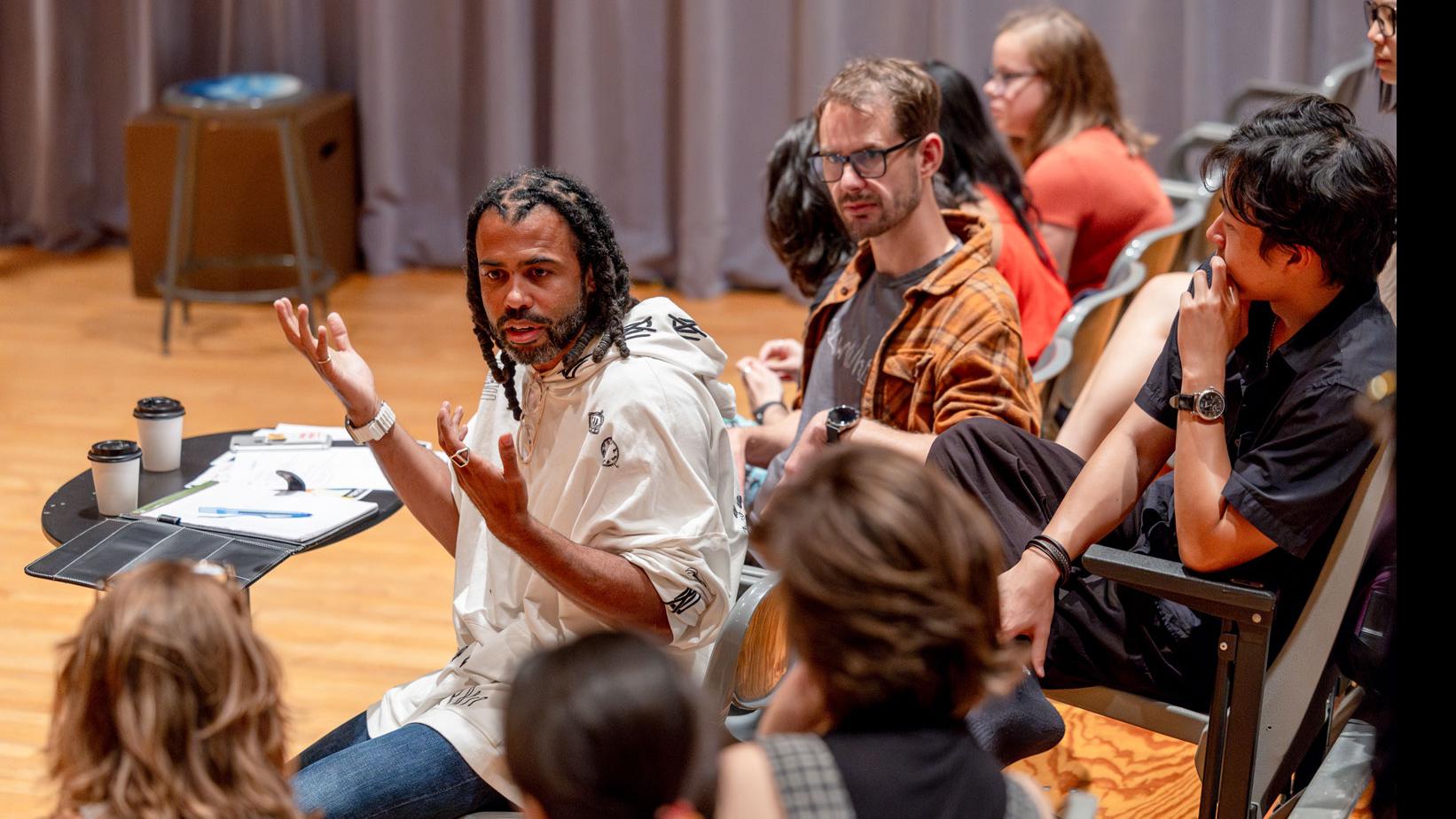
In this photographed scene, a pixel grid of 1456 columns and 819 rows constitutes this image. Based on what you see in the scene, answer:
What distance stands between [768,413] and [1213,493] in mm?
1162

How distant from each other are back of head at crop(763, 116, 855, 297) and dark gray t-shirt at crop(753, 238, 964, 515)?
275mm

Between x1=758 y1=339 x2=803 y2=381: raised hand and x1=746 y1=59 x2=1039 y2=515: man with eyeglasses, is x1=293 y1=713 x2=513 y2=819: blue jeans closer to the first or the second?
x1=746 y1=59 x2=1039 y2=515: man with eyeglasses

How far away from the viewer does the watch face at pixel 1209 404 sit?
81.3 inches

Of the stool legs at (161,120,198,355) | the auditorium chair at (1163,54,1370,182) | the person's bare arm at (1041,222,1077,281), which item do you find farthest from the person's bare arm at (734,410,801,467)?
the stool legs at (161,120,198,355)

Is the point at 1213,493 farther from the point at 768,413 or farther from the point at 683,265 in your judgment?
the point at 683,265

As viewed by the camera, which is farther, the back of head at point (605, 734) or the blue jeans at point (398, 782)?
the blue jeans at point (398, 782)

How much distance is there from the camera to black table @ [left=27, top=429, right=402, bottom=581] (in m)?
2.31

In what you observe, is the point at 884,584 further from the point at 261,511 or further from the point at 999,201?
the point at 999,201

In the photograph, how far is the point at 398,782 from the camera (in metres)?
1.93

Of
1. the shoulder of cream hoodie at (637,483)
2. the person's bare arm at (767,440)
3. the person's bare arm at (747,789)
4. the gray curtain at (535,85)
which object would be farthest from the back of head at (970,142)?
the gray curtain at (535,85)

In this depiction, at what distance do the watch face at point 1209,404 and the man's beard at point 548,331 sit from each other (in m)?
0.83

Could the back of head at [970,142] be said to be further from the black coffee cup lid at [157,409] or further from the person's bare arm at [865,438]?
the black coffee cup lid at [157,409]

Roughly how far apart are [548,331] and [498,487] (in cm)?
30

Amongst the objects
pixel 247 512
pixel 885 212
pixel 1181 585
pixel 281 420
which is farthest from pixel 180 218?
pixel 1181 585
